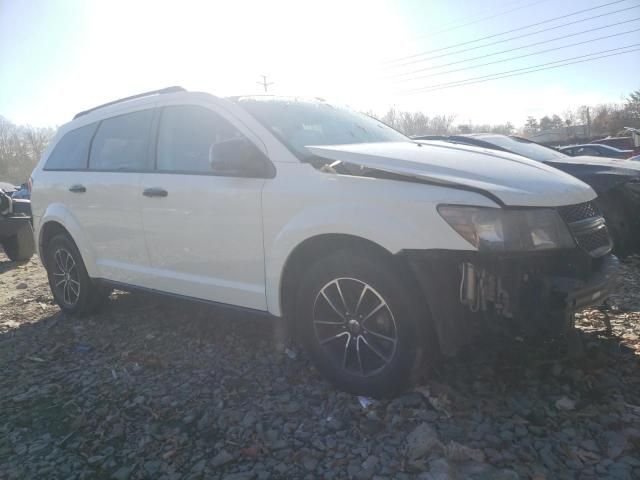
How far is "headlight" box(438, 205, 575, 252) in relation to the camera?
7.79 feet

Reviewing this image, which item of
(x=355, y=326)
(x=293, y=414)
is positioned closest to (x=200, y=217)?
(x=355, y=326)

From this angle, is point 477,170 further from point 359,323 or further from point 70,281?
point 70,281

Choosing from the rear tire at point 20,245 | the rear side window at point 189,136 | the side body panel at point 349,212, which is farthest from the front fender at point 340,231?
the rear tire at point 20,245

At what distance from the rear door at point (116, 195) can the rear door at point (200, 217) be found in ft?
0.55

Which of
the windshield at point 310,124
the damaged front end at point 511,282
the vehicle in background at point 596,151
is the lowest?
the damaged front end at point 511,282

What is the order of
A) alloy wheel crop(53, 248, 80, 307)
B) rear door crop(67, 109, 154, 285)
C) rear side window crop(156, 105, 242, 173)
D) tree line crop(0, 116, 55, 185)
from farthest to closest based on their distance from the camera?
tree line crop(0, 116, 55, 185) → alloy wheel crop(53, 248, 80, 307) → rear door crop(67, 109, 154, 285) → rear side window crop(156, 105, 242, 173)

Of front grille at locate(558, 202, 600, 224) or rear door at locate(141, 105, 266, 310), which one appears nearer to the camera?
front grille at locate(558, 202, 600, 224)

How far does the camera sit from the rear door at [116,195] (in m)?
3.95

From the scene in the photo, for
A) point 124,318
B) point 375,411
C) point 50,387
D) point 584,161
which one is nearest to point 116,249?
point 124,318

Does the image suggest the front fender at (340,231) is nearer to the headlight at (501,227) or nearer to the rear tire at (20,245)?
the headlight at (501,227)

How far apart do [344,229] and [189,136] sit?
1.65 m

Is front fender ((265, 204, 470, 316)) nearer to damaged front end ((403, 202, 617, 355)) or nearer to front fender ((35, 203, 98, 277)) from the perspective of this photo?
damaged front end ((403, 202, 617, 355))

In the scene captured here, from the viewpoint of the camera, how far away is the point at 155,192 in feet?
12.0

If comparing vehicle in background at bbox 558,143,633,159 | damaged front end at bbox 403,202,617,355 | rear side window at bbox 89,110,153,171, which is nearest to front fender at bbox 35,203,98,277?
rear side window at bbox 89,110,153,171
